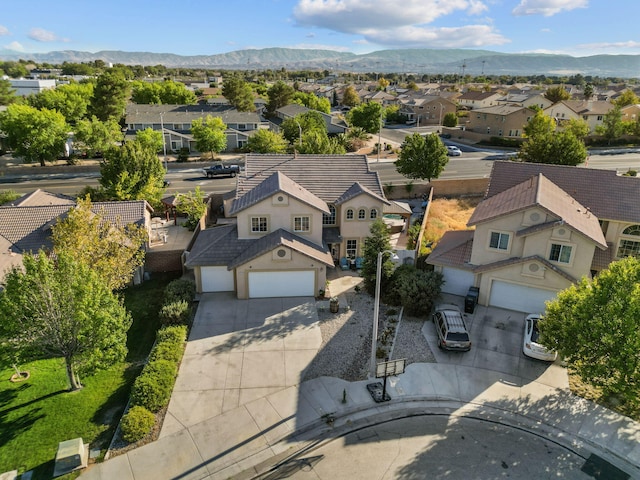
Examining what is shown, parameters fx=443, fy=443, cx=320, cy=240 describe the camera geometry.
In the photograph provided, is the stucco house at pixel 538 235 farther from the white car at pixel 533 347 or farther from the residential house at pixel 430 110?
the residential house at pixel 430 110

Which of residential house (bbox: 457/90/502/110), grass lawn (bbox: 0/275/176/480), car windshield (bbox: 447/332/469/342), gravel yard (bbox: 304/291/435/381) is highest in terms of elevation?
residential house (bbox: 457/90/502/110)

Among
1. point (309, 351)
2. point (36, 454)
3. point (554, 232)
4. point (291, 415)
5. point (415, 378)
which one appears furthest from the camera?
point (554, 232)

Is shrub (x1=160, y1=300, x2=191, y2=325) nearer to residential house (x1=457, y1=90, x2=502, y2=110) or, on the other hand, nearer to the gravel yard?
the gravel yard

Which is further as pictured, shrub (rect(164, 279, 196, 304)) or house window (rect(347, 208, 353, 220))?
house window (rect(347, 208, 353, 220))

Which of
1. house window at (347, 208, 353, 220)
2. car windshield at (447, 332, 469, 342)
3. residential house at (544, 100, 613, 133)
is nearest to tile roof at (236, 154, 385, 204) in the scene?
house window at (347, 208, 353, 220)

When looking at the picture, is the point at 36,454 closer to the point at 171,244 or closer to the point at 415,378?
the point at 415,378

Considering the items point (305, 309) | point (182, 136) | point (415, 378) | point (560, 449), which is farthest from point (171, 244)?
point (182, 136)

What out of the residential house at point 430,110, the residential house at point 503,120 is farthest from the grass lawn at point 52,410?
the residential house at point 430,110
